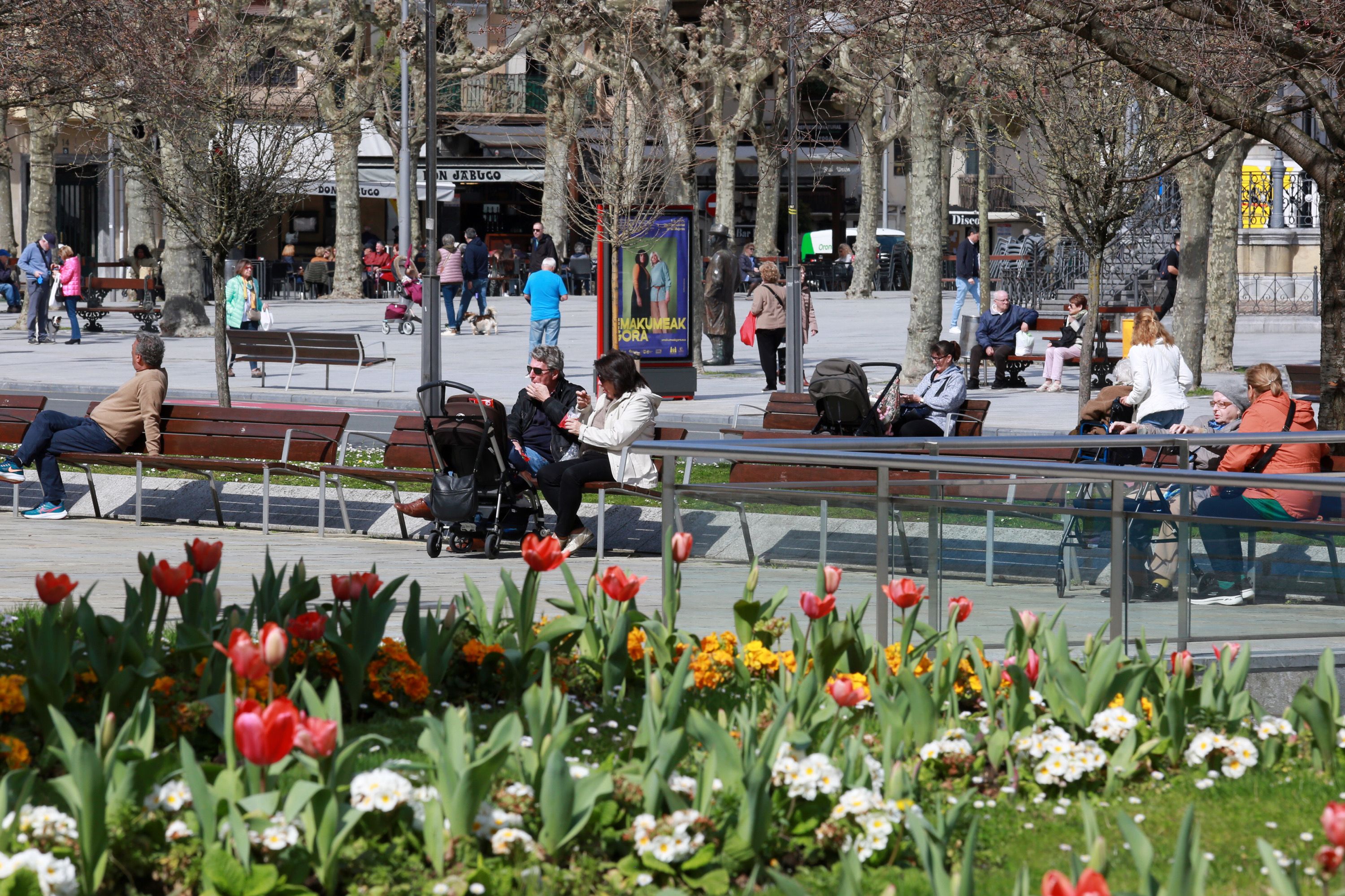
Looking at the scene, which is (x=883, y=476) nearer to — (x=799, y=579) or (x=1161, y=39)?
(x=799, y=579)

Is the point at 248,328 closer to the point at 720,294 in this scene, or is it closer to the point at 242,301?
the point at 242,301

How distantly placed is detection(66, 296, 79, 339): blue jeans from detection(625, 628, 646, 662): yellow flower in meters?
25.5

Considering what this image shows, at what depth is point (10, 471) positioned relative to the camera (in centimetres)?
1209

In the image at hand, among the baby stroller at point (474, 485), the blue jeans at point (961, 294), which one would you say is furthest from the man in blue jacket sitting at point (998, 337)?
the baby stroller at point (474, 485)

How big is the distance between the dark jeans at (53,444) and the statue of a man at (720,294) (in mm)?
13268

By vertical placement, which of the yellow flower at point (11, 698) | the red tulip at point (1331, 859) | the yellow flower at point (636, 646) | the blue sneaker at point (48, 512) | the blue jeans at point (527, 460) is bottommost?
the blue sneaker at point (48, 512)

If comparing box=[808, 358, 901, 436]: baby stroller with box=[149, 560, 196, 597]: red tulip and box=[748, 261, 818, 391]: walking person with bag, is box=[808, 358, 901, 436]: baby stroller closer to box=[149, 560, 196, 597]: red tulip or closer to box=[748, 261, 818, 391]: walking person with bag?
box=[149, 560, 196, 597]: red tulip

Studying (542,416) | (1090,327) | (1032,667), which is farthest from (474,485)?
(1090,327)

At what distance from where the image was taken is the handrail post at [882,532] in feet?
21.3

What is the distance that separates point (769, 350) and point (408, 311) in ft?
39.1

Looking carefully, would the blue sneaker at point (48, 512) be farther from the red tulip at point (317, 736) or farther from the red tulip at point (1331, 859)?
the red tulip at point (1331, 859)

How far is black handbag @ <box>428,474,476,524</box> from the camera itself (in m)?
10.3

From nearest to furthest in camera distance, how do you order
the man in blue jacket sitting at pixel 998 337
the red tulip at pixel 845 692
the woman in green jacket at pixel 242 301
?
the red tulip at pixel 845 692 → the man in blue jacket sitting at pixel 998 337 → the woman in green jacket at pixel 242 301

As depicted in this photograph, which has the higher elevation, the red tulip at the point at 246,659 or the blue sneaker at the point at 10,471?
the red tulip at the point at 246,659
